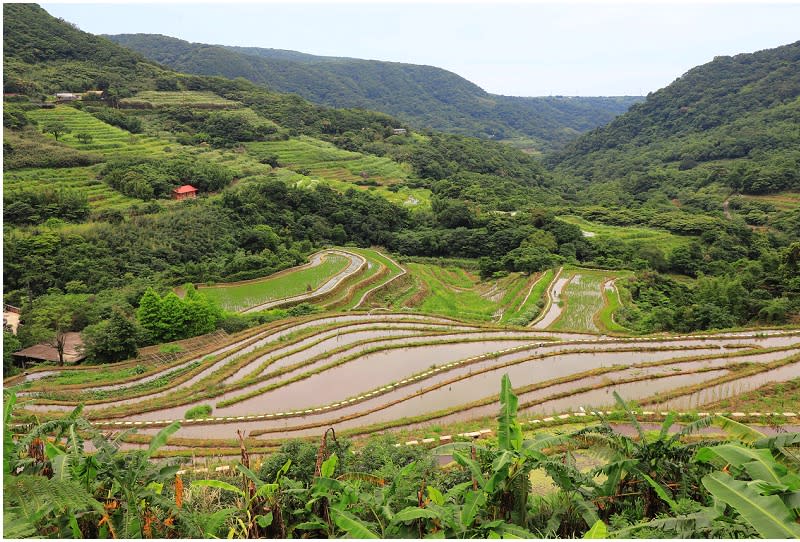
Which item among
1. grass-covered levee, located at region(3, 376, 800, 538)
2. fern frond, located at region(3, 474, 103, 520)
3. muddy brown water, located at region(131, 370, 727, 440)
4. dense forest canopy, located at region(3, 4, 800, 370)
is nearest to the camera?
fern frond, located at region(3, 474, 103, 520)

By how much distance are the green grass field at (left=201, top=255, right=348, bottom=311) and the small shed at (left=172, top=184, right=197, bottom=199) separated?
14.1 m

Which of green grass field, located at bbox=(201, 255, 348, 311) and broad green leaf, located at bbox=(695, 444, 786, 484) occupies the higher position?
broad green leaf, located at bbox=(695, 444, 786, 484)

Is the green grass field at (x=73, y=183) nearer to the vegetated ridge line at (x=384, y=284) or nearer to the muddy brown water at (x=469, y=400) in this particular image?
the vegetated ridge line at (x=384, y=284)

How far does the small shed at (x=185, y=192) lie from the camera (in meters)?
38.3

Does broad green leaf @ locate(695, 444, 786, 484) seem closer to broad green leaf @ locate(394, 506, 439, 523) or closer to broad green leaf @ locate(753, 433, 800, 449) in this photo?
broad green leaf @ locate(753, 433, 800, 449)

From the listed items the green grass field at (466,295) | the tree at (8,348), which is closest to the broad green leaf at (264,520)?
the tree at (8,348)

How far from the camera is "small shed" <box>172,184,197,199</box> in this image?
3831 cm

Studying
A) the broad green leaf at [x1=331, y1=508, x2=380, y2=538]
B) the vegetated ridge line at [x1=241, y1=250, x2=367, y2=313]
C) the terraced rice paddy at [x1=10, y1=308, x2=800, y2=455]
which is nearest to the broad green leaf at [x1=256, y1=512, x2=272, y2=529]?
the broad green leaf at [x1=331, y1=508, x2=380, y2=538]

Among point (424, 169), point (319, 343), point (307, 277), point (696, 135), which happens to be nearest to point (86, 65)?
point (424, 169)

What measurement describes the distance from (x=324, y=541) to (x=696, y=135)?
10197 centimetres

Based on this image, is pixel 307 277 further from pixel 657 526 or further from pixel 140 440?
pixel 657 526

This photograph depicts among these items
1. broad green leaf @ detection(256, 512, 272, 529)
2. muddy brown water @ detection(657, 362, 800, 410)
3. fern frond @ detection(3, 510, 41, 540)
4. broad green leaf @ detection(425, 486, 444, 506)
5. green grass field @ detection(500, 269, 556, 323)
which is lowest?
green grass field @ detection(500, 269, 556, 323)

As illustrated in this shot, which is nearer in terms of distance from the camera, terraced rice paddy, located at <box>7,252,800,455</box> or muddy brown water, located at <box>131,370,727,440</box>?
muddy brown water, located at <box>131,370,727,440</box>

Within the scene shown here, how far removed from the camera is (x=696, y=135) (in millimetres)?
85812
